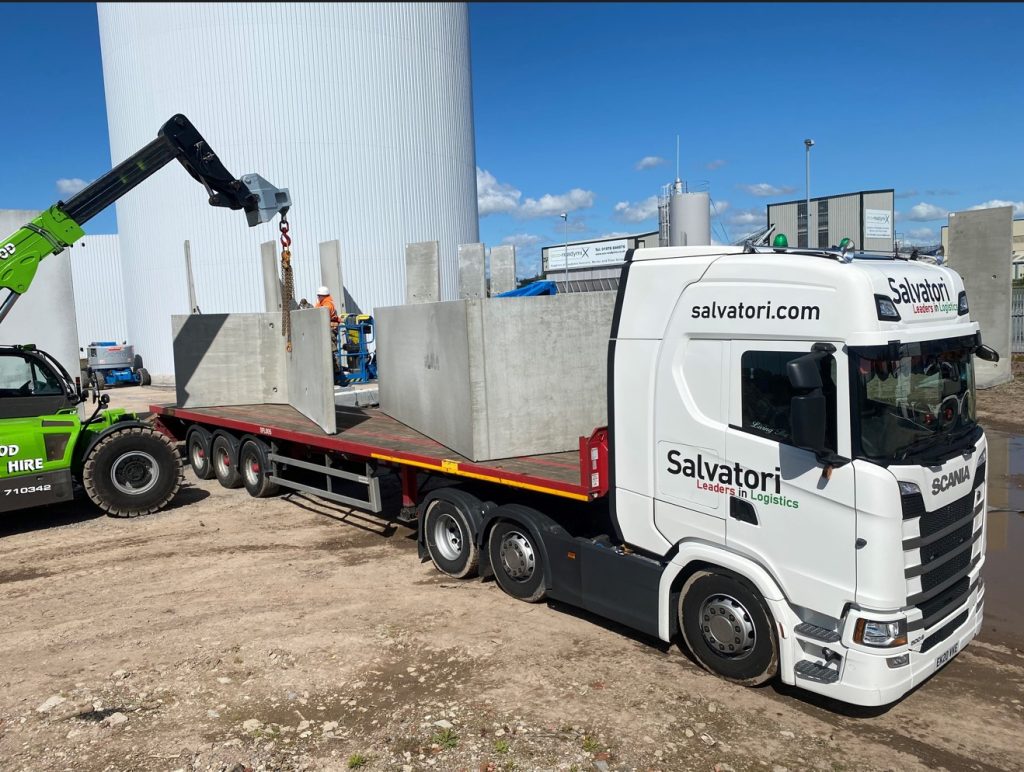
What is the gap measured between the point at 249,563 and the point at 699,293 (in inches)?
217

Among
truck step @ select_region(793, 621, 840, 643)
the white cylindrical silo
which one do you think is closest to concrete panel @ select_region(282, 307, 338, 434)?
the white cylindrical silo

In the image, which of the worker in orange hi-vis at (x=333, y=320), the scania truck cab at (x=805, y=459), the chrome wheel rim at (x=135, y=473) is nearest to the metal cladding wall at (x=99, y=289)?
the worker in orange hi-vis at (x=333, y=320)

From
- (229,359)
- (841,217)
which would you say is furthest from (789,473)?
(841,217)

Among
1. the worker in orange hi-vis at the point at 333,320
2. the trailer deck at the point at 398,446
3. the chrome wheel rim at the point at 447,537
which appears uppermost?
the worker in orange hi-vis at the point at 333,320

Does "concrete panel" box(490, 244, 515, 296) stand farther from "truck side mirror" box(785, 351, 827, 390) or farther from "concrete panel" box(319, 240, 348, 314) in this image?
"truck side mirror" box(785, 351, 827, 390)

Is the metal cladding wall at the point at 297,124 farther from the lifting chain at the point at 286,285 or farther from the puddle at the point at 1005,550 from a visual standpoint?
the puddle at the point at 1005,550

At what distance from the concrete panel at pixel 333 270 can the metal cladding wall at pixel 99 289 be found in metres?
17.9

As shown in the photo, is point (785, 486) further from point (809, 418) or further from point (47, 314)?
point (47, 314)

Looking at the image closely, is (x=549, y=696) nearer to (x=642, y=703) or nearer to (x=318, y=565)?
(x=642, y=703)

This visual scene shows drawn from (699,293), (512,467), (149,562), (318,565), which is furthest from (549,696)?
(149,562)

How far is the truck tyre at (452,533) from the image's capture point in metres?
6.62

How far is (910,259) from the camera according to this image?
499cm

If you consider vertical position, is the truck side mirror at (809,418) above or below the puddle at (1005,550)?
above

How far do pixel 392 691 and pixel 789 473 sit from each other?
9.70ft
